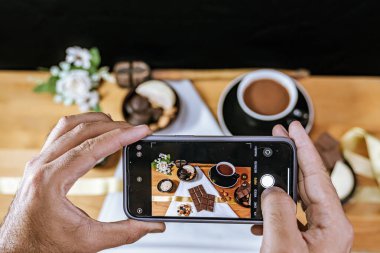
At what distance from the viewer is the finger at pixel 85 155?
0.57 m

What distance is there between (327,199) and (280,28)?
0.63m

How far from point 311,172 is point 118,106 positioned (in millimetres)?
380

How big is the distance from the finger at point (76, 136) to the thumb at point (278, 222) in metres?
0.22

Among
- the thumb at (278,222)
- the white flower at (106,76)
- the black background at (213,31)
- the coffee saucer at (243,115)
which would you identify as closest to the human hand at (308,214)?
the thumb at (278,222)

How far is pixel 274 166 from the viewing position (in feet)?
2.12

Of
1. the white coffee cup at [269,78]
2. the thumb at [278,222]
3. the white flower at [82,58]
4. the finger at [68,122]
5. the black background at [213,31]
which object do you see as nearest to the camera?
the thumb at [278,222]

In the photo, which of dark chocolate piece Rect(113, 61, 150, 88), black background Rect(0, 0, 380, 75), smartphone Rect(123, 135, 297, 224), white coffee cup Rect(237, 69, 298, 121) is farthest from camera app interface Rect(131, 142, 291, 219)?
black background Rect(0, 0, 380, 75)

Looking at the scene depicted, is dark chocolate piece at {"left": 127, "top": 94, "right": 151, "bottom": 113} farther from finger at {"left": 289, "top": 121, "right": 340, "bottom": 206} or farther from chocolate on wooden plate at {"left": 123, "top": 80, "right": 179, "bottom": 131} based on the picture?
finger at {"left": 289, "top": 121, "right": 340, "bottom": 206}

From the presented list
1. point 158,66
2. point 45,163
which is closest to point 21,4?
point 158,66

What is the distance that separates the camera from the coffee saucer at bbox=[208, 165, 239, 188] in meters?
0.66

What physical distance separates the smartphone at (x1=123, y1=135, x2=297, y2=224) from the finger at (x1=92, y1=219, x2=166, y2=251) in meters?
0.01

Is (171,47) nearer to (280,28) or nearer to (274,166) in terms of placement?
(280,28)

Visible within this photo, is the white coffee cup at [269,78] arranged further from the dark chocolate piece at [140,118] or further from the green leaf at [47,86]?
the green leaf at [47,86]

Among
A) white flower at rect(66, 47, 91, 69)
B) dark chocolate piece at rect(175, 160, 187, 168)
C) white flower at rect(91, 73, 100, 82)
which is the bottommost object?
dark chocolate piece at rect(175, 160, 187, 168)
